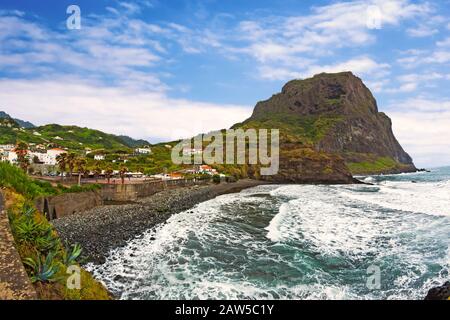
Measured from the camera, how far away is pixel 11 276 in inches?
285

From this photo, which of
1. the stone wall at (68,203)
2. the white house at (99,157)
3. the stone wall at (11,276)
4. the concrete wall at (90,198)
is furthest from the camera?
the white house at (99,157)

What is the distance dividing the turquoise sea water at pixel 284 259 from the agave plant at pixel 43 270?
7354 millimetres

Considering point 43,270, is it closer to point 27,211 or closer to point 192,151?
point 27,211

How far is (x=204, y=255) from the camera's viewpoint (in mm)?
22406

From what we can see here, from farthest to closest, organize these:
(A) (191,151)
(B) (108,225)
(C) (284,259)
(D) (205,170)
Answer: (A) (191,151), (D) (205,170), (B) (108,225), (C) (284,259)

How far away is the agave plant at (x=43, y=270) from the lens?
27.4ft

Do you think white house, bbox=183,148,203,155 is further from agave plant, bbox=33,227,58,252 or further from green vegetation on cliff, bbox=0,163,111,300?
agave plant, bbox=33,227,58,252

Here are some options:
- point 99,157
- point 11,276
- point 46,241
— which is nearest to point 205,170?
point 99,157

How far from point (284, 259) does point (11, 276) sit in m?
16.7

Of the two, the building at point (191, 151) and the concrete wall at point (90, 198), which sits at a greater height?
the building at point (191, 151)

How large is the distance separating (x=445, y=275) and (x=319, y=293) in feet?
25.0

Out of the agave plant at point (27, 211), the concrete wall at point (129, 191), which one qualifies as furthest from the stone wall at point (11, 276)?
the concrete wall at point (129, 191)

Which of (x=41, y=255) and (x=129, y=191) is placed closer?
(x=41, y=255)

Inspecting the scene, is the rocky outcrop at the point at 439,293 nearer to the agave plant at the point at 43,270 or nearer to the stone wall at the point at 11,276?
the agave plant at the point at 43,270
